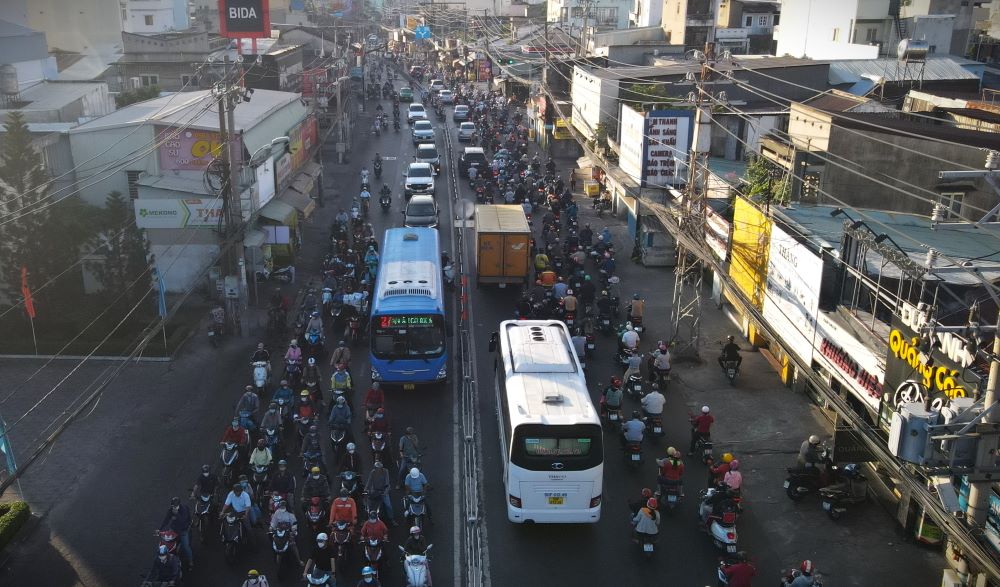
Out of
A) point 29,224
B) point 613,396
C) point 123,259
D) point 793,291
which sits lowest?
point 613,396

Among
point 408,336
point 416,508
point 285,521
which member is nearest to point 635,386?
point 408,336

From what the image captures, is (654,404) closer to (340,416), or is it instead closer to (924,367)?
(924,367)

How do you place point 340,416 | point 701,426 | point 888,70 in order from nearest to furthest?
point 340,416 → point 701,426 → point 888,70

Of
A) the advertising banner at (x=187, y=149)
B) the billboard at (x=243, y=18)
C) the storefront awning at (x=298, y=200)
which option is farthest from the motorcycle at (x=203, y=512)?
the billboard at (x=243, y=18)

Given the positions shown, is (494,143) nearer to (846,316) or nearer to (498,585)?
(846,316)

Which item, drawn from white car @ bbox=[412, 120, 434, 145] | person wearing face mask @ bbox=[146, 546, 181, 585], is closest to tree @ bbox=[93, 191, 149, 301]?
person wearing face mask @ bbox=[146, 546, 181, 585]

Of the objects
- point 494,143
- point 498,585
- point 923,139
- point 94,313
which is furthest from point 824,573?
point 494,143
